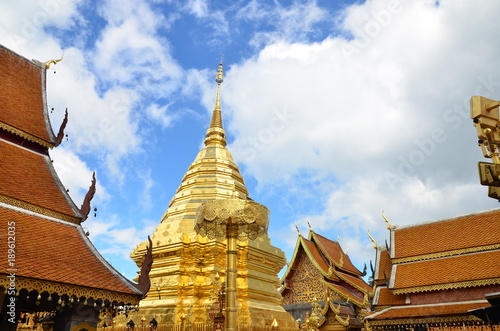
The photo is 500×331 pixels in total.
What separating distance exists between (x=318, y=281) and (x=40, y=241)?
17.7 metres

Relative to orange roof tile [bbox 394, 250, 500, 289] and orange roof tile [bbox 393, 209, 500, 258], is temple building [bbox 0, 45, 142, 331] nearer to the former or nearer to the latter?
orange roof tile [bbox 394, 250, 500, 289]

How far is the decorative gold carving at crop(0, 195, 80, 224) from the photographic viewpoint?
26.2ft

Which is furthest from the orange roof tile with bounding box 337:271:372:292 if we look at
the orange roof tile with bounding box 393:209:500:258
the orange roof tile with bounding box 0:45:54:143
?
the orange roof tile with bounding box 0:45:54:143

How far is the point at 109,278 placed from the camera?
8141 mm

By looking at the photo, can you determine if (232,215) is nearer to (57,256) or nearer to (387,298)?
(57,256)

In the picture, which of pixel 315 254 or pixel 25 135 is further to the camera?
pixel 315 254

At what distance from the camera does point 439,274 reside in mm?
14914

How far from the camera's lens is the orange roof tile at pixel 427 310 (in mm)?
13242

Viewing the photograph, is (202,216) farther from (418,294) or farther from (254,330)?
(418,294)

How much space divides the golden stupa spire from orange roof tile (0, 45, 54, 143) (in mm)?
10262

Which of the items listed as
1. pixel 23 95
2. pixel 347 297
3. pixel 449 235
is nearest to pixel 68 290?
pixel 23 95

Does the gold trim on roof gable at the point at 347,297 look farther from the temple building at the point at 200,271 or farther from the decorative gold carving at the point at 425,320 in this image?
the decorative gold carving at the point at 425,320

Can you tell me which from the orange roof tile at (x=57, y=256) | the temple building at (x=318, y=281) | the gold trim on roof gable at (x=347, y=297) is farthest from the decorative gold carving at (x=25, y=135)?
the gold trim on roof gable at (x=347, y=297)

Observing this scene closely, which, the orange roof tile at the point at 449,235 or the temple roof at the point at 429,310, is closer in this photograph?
the temple roof at the point at 429,310
